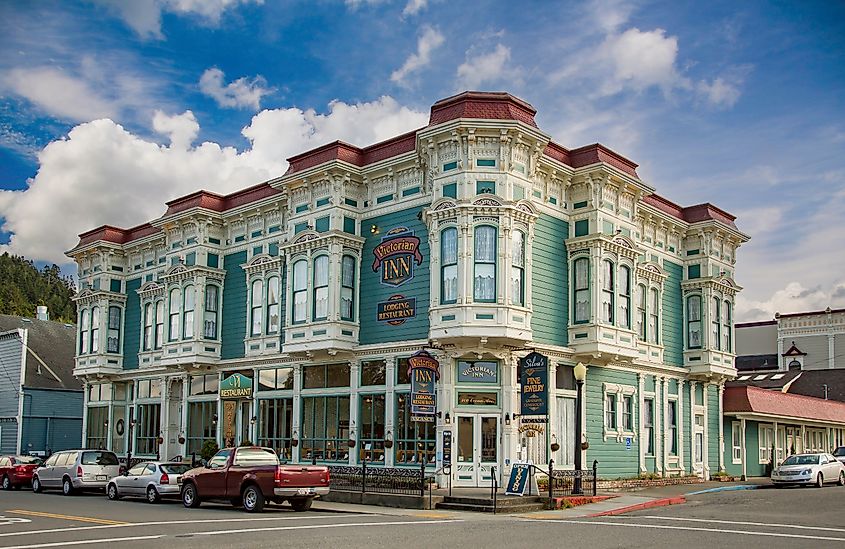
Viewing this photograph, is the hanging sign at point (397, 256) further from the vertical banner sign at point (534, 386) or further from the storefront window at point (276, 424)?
the storefront window at point (276, 424)

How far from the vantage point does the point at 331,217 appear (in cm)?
3169

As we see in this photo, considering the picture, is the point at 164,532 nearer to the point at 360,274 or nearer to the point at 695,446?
the point at 360,274

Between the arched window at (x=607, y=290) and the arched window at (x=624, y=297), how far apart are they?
657mm

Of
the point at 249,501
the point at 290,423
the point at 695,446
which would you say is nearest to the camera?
the point at 249,501

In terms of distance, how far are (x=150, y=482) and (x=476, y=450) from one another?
976 centimetres

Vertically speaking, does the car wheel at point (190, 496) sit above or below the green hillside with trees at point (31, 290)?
below

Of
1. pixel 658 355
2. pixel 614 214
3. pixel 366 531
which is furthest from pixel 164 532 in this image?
pixel 658 355

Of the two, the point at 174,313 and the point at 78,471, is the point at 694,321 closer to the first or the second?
the point at 174,313

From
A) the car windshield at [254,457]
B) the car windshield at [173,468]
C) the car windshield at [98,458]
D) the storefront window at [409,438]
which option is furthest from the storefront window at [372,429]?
the car windshield at [98,458]

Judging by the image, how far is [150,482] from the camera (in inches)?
1071

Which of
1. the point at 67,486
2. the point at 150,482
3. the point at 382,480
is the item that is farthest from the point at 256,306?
Result: the point at 382,480

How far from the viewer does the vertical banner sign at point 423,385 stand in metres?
27.4

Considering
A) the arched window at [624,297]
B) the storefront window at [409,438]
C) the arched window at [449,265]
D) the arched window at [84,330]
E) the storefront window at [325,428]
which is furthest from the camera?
the arched window at [84,330]

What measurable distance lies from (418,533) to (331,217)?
16.1 metres
